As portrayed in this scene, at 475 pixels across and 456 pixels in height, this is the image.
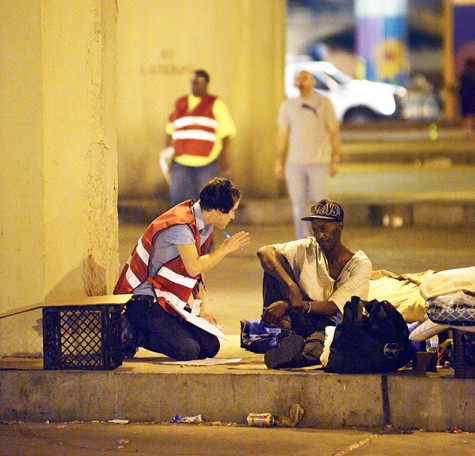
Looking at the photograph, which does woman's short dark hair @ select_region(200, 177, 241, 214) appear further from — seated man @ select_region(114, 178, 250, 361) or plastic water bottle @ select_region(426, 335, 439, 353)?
plastic water bottle @ select_region(426, 335, 439, 353)

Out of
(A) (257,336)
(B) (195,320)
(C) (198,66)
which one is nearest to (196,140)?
(C) (198,66)

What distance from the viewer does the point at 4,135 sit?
710cm

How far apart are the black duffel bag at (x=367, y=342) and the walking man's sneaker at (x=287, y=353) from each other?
212 mm

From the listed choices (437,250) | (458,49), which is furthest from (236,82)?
(458,49)

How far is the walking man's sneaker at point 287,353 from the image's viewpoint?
673 centimetres

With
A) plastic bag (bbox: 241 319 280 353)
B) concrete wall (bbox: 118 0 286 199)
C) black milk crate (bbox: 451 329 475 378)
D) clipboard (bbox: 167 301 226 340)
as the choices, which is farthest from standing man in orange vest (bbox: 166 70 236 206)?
black milk crate (bbox: 451 329 475 378)

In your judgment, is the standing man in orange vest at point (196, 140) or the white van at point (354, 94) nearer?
the standing man in orange vest at point (196, 140)

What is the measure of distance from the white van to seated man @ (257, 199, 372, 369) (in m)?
24.5

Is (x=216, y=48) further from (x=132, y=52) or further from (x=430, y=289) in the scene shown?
(x=430, y=289)

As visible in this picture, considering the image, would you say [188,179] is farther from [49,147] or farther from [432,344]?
[432,344]

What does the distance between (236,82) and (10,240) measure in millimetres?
8656

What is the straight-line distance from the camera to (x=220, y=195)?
7047 millimetres

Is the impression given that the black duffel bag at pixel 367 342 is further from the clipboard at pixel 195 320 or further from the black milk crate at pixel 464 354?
the clipboard at pixel 195 320

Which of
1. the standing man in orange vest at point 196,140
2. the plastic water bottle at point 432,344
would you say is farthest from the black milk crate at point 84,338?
the standing man in orange vest at point 196,140
